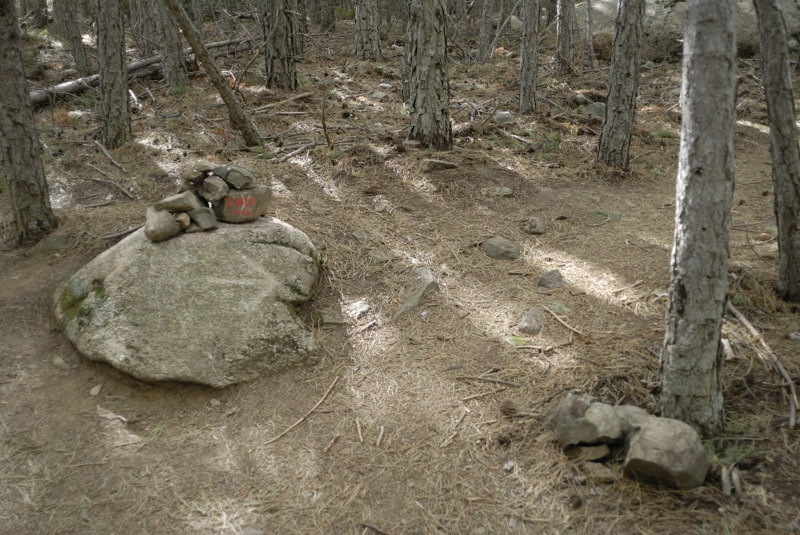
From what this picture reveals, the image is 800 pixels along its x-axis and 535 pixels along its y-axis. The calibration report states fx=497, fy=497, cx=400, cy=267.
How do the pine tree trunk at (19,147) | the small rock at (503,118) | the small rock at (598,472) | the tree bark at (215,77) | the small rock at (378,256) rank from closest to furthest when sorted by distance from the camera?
the small rock at (598,472) → the pine tree trunk at (19,147) → the small rock at (378,256) → the tree bark at (215,77) → the small rock at (503,118)

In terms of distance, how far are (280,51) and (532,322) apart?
8488 mm

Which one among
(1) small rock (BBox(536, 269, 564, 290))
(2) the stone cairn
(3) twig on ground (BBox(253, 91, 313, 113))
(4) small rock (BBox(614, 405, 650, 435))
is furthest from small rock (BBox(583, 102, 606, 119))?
(4) small rock (BBox(614, 405, 650, 435))

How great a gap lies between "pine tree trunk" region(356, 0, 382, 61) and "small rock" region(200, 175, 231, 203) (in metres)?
11.3

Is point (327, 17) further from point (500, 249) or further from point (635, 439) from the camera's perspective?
point (635, 439)

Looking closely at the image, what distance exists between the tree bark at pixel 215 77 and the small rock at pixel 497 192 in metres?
3.55

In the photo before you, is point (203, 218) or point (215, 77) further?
point (215, 77)

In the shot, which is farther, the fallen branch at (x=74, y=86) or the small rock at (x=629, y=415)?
the fallen branch at (x=74, y=86)

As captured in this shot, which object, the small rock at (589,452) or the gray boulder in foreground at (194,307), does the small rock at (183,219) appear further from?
the small rock at (589,452)

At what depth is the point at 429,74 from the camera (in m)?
7.09

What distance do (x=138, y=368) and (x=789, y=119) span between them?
16.9 feet

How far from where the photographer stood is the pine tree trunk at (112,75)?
7.05 m

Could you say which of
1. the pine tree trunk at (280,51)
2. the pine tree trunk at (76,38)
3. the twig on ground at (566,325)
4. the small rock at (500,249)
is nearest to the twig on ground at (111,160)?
Result: the pine tree trunk at (280,51)

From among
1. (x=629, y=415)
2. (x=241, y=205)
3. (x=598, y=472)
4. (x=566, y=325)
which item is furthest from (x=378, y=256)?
(x=598, y=472)

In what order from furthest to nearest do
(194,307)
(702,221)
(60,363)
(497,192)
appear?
(497,192) < (194,307) < (60,363) < (702,221)
